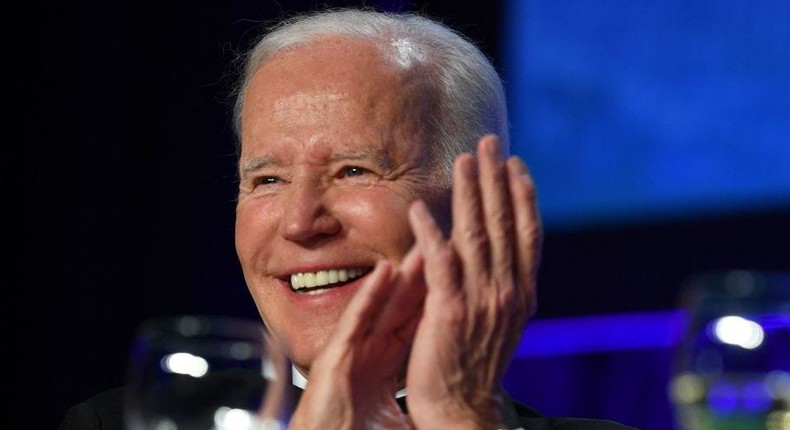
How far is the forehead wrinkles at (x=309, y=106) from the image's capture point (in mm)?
2139

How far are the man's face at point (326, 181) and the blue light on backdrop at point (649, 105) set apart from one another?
56.5 inches

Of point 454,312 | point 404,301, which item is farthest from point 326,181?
point 454,312

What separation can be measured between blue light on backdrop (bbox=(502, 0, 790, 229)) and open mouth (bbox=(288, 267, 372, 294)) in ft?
5.28

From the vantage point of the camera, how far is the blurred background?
345 centimetres

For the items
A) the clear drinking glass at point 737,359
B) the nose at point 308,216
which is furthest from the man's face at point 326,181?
the clear drinking glass at point 737,359

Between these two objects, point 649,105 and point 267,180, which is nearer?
point 267,180

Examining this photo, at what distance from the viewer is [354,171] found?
2.15 meters

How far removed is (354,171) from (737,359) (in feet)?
4.24

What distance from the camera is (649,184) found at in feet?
11.7

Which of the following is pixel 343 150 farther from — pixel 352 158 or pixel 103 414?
pixel 103 414

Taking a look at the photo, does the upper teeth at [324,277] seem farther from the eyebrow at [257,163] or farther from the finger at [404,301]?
the finger at [404,301]

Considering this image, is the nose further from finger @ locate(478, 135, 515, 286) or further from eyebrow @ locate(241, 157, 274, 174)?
finger @ locate(478, 135, 515, 286)

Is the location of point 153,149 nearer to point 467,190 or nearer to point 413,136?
point 413,136

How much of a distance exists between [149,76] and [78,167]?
1.13 feet
